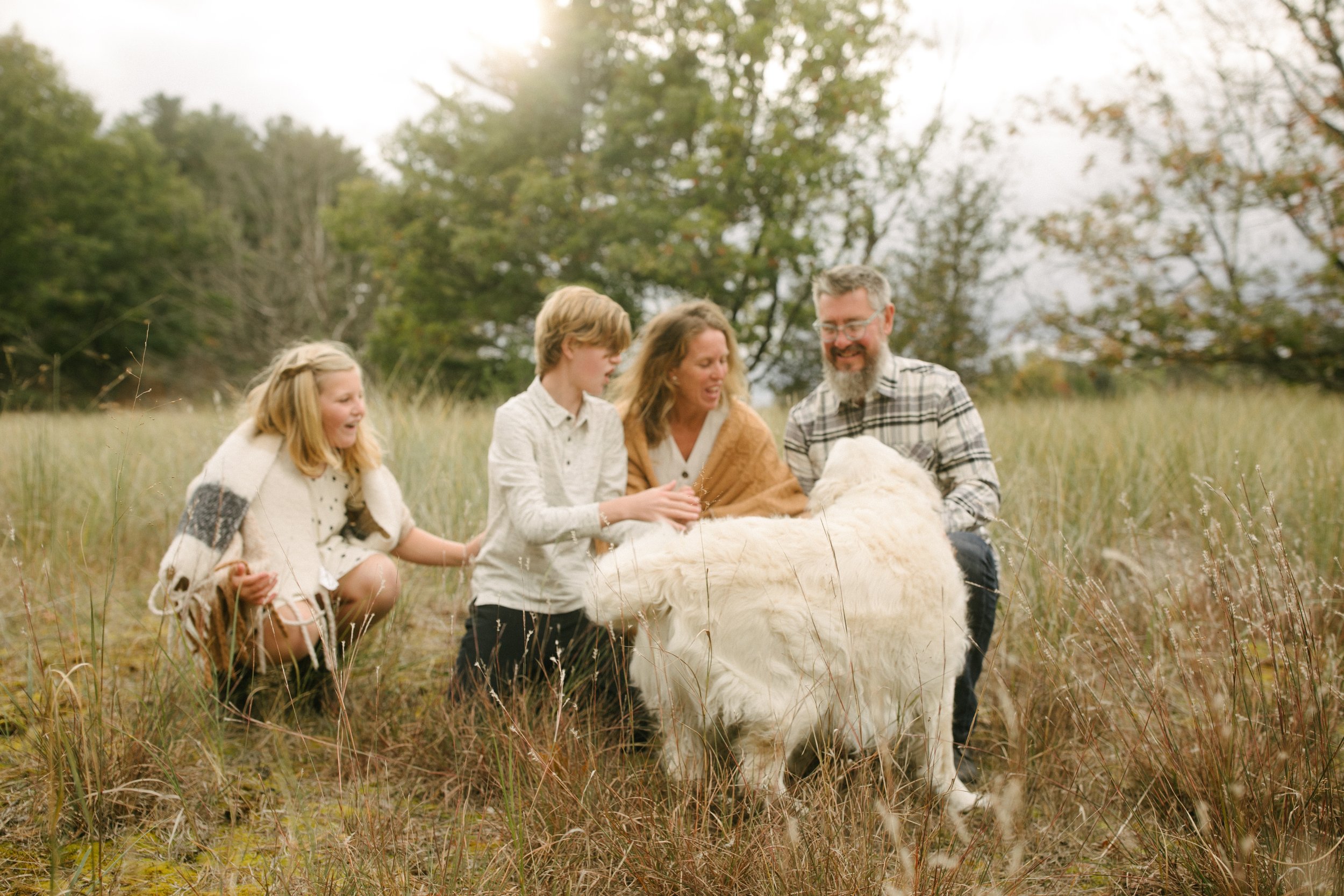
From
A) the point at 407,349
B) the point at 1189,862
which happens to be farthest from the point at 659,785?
the point at 407,349

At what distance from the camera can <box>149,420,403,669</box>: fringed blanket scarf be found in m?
2.58

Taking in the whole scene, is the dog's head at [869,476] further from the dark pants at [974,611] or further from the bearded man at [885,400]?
the bearded man at [885,400]

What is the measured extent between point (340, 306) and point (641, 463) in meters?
22.8

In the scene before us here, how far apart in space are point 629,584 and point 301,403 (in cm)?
164

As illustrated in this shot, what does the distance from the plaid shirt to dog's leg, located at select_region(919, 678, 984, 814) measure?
32.5 inches

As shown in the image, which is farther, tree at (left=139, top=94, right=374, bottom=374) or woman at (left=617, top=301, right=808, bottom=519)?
tree at (left=139, top=94, right=374, bottom=374)

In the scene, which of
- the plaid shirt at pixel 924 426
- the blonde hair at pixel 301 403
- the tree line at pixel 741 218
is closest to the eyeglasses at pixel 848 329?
the plaid shirt at pixel 924 426

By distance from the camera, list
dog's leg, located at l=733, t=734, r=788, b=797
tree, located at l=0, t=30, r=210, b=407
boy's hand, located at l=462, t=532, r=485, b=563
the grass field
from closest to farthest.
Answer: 1. the grass field
2. dog's leg, located at l=733, t=734, r=788, b=797
3. boy's hand, located at l=462, t=532, r=485, b=563
4. tree, located at l=0, t=30, r=210, b=407

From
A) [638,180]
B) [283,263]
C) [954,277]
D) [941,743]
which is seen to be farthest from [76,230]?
[941,743]

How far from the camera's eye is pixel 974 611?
2.71 meters

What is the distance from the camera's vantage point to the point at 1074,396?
9320mm

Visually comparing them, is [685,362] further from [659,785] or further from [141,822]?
[141,822]

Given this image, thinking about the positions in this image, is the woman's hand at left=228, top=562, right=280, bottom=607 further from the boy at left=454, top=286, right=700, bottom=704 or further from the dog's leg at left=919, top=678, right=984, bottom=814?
the dog's leg at left=919, top=678, right=984, bottom=814

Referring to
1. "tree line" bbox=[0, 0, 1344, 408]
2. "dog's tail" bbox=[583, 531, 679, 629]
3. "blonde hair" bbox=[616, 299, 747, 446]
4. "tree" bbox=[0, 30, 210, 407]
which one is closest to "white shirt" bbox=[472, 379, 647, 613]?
"blonde hair" bbox=[616, 299, 747, 446]
